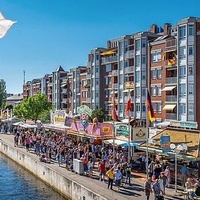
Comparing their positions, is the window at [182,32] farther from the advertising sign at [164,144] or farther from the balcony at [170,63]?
the advertising sign at [164,144]

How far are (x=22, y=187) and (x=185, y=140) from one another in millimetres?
13548

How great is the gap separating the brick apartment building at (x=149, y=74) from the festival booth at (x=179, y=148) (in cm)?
662

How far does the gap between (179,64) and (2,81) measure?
330 ft

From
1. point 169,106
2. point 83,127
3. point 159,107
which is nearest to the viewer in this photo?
point 83,127

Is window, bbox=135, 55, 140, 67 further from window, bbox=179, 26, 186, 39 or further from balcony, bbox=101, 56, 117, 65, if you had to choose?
window, bbox=179, 26, 186, 39

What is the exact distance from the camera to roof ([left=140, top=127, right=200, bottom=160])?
78.7ft

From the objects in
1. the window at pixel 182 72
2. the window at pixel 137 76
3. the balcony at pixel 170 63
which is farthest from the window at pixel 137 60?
the window at pixel 182 72

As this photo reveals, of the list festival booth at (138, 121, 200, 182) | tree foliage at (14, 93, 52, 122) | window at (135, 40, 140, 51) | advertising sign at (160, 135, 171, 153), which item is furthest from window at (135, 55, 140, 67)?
advertising sign at (160, 135, 171, 153)

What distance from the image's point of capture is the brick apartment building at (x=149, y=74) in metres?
47.4

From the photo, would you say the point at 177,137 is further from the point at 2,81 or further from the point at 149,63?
the point at 2,81

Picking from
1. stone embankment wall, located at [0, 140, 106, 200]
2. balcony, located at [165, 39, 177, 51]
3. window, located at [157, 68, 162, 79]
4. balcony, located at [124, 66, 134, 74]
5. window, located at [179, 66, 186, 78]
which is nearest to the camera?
stone embankment wall, located at [0, 140, 106, 200]

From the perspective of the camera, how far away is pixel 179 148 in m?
23.0

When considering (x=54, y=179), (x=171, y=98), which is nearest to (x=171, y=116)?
(x=171, y=98)

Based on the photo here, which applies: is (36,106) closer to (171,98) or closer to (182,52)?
(171,98)
